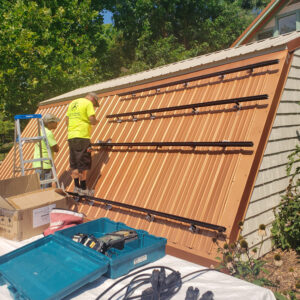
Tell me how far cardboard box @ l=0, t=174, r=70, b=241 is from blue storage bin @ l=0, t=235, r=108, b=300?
3.50 ft

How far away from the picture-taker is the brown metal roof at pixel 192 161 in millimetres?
3945

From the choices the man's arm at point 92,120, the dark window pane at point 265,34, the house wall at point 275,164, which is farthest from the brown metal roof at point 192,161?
the dark window pane at point 265,34

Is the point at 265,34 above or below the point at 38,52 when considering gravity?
above

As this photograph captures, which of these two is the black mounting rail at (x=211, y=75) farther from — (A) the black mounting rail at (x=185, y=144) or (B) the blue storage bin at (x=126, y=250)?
(B) the blue storage bin at (x=126, y=250)

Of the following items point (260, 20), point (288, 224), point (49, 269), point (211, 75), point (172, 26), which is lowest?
point (49, 269)

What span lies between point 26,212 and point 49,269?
1.73 meters

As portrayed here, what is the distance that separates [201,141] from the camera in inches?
186

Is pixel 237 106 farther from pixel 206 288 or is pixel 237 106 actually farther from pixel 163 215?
pixel 206 288

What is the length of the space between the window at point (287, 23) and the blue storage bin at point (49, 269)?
1485cm

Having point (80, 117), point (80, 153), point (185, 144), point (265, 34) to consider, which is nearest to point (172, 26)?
point (265, 34)

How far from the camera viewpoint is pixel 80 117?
18.3 ft

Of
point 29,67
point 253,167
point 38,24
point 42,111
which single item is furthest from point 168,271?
point 38,24

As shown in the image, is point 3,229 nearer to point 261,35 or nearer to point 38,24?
point 38,24

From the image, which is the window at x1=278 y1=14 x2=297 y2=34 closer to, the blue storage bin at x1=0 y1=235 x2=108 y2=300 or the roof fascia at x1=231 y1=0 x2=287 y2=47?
the roof fascia at x1=231 y1=0 x2=287 y2=47
